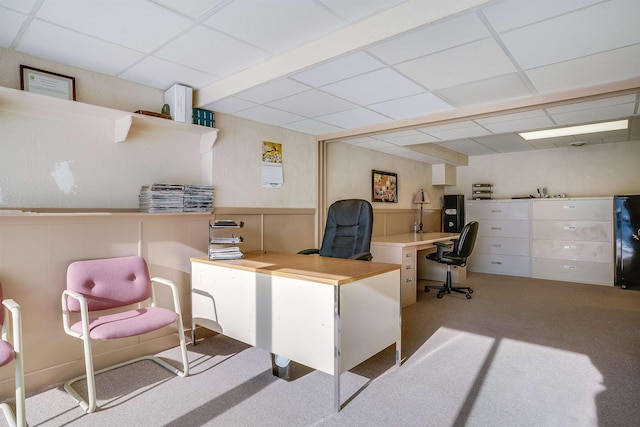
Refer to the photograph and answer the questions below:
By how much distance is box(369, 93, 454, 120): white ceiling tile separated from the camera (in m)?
3.42

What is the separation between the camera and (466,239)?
4996mm

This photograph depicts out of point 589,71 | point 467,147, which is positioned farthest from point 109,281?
point 467,147

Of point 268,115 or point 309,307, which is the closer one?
point 309,307

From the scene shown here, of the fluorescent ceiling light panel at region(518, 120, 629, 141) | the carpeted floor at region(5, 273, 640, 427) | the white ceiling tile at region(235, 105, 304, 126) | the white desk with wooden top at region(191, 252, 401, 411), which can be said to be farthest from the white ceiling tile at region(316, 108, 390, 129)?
the fluorescent ceiling light panel at region(518, 120, 629, 141)

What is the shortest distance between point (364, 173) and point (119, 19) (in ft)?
13.7

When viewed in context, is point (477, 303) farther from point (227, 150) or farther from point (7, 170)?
point (7, 170)

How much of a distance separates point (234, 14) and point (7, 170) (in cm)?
192

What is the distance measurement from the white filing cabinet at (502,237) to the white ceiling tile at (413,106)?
3.90m

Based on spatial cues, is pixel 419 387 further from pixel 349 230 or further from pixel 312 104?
pixel 312 104

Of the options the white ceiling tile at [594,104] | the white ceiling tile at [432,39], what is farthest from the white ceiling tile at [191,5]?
the white ceiling tile at [594,104]

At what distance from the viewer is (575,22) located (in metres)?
2.05

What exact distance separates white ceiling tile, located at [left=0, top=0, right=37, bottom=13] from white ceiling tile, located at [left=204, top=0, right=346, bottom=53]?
941 mm

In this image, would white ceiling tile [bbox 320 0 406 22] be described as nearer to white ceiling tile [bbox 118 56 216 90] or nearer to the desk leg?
white ceiling tile [bbox 118 56 216 90]

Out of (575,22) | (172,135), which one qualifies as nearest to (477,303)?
(575,22)
